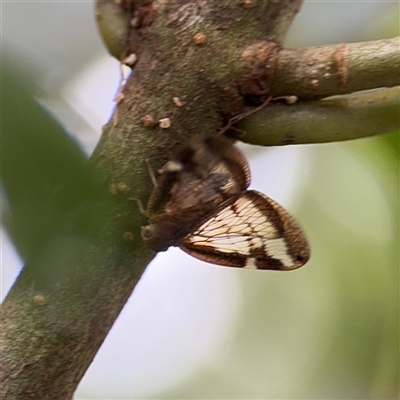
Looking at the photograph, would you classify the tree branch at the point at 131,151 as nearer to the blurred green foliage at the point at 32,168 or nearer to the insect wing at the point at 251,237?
the insect wing at the point at 251,237

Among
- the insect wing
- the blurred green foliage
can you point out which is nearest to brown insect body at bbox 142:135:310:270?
the insect wing

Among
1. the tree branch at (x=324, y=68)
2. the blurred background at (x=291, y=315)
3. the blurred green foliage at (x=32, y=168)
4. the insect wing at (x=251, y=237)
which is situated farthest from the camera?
the blurred background at (x=291, y=315)

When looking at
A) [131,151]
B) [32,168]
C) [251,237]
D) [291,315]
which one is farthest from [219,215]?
[291,315]

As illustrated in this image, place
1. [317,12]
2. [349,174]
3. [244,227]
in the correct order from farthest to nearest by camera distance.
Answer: [349,174], [317,12], [244,227]

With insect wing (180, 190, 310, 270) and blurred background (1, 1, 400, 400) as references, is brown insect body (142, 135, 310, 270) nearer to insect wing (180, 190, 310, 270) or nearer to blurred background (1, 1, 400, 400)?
insect wing (180, 190, 310, 270)

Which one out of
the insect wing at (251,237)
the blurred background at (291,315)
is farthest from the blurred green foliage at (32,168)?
the blurred background at (291,315)

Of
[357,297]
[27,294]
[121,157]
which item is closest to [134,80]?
[121,157]

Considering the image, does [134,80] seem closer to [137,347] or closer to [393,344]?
[137,347]
